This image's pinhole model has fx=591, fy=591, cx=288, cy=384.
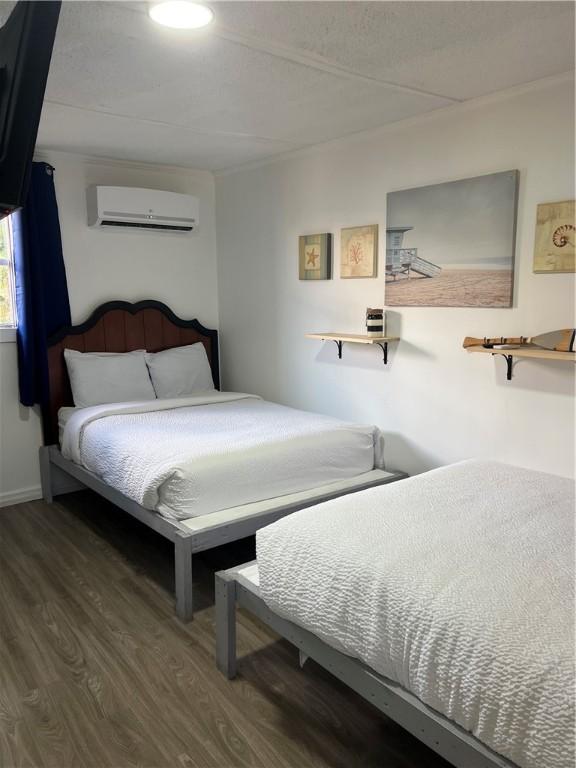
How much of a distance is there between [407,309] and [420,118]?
3.24 ft

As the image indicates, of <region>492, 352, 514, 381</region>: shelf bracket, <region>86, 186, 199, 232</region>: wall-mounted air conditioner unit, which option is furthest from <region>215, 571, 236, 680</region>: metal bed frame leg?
<region>86, 186, 199, 232</region>: wall-mounted air conditioner unit

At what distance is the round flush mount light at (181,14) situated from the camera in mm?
1813

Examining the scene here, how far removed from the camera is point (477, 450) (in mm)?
2996

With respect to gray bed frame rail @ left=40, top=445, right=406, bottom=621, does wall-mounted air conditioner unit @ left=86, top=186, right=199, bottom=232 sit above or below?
above

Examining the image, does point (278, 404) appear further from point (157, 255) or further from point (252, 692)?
point (252, 692)

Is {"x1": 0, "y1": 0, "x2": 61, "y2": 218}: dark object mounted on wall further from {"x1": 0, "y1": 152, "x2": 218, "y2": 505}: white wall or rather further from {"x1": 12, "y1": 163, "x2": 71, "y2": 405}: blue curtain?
{"x1": 0, "y1": 152, "x2": 218, "y2": 505}: white wall

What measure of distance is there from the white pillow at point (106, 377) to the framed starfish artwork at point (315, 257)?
1.31 m

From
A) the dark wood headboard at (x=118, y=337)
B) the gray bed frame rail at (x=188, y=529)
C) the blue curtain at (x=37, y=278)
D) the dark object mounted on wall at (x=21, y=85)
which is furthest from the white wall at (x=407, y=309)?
the dark object mounted on wall at (x=21, y=85)

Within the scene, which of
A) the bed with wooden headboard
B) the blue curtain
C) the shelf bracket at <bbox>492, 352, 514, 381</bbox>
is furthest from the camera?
the blue curtain

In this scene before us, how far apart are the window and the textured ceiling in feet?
2.52

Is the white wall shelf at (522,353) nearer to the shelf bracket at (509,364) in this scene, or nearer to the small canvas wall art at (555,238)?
the shelf bracket at (509,364)

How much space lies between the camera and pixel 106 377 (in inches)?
155

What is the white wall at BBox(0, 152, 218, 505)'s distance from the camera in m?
3.88

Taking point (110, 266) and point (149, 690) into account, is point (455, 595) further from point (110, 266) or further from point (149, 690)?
point (110, 266)
